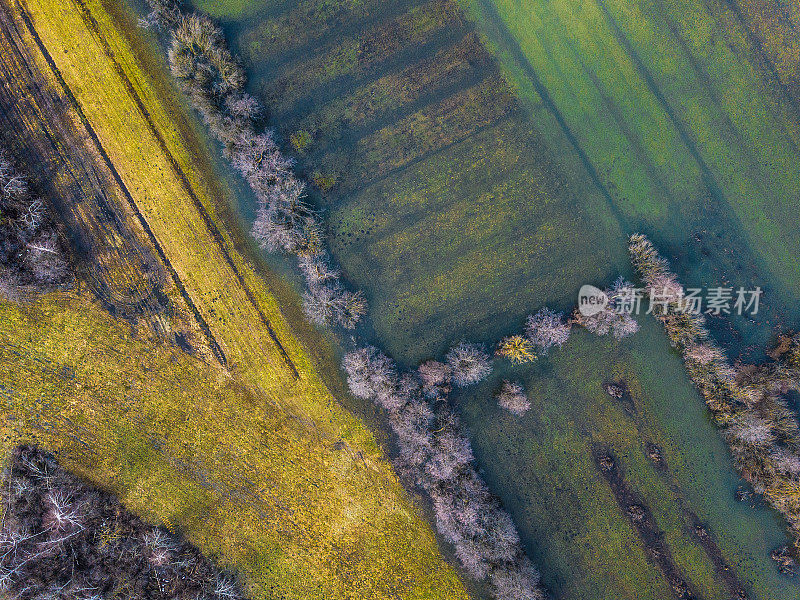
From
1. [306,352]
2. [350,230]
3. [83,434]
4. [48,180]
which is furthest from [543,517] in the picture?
[48,180]

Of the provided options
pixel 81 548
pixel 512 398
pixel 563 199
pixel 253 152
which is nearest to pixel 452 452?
pixel 512 398

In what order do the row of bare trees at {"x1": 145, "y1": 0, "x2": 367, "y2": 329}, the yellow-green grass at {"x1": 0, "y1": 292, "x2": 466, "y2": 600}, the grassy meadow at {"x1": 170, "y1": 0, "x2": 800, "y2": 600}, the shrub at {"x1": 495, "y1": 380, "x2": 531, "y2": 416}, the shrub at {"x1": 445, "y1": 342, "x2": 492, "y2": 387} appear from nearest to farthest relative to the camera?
the row of bare trees at {"x1": 145, "y1": 0, "x2": 367, "y2": 329} → the shrub at {"x1": 445, "y1": 342, "x2": 492, "y2": 387} → the shrub at {"x1": 495, "y1": 380, "x2": 531, "y2": 416} → the grassy meadow at {"x1": 170, "y1": 0, "x2": 800, "y2": 600} → the yellow-green grass at {"x1": 0, "y1": 292, "x2": 466, "y2": 600}

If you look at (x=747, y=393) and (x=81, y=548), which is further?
(x=81, y=548)

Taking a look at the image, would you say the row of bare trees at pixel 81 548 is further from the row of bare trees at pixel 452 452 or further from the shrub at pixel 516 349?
the shrub at pixel 516 349

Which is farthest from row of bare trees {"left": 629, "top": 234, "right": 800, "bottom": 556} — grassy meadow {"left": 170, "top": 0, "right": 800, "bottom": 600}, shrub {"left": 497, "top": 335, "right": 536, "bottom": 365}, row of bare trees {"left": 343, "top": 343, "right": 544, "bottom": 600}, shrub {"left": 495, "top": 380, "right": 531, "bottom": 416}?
row of bare trees {"left": 343, "top": 343, "right": 544, "bottom": 600}

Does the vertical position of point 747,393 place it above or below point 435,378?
below

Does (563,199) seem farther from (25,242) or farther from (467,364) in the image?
(25,242)

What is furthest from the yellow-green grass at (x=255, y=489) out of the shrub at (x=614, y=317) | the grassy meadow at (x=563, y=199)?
the shrub at (x=614, y=317)

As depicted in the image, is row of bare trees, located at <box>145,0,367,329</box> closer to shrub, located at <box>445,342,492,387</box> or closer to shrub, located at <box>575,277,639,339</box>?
shrub, located at <box>445,342,492,387</box>
